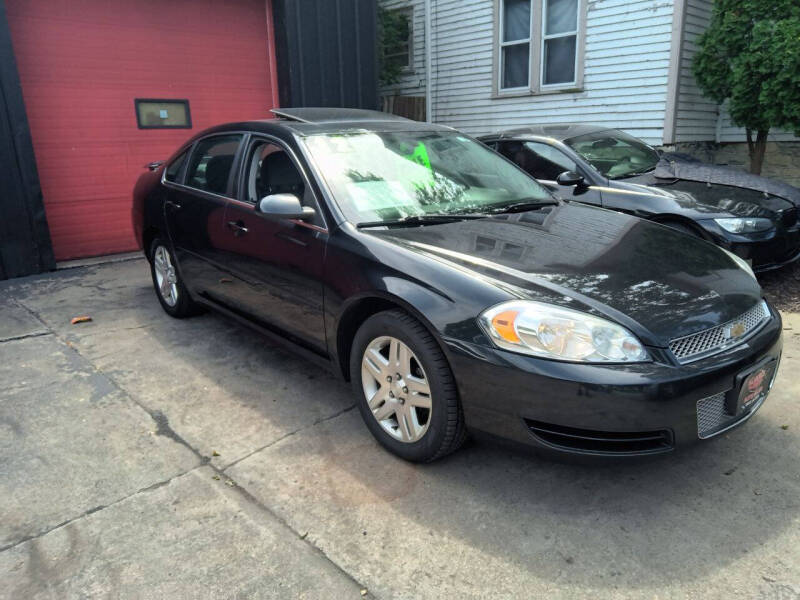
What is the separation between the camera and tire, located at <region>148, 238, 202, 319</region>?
4754 mm

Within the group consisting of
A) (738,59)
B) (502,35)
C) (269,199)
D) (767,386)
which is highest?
(502,35)

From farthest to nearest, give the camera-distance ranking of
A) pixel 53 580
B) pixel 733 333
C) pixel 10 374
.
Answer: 1. pixel 10 374
2. pixel 733 333
3. pixel 53 580

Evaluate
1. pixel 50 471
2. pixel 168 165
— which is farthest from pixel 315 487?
pixel 168 165

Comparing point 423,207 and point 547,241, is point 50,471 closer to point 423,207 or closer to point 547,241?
point 423,207

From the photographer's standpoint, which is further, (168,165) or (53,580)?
(168,165)

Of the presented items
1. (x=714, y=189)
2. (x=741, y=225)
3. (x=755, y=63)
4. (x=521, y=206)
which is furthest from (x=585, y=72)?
(x=521, y=206)

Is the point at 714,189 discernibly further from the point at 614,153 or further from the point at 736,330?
the point at 736,330

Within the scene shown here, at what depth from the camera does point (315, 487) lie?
271cm

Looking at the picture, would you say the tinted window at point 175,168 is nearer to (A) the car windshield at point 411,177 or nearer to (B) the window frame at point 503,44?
(A) the car windshield at point 411,177

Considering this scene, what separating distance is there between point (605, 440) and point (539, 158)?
4380 millimetres

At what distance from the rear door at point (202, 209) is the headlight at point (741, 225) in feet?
12.9

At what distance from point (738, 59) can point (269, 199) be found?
7.37 metres

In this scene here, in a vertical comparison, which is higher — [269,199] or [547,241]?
[269,199]

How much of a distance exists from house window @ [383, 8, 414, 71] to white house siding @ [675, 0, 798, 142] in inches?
219
